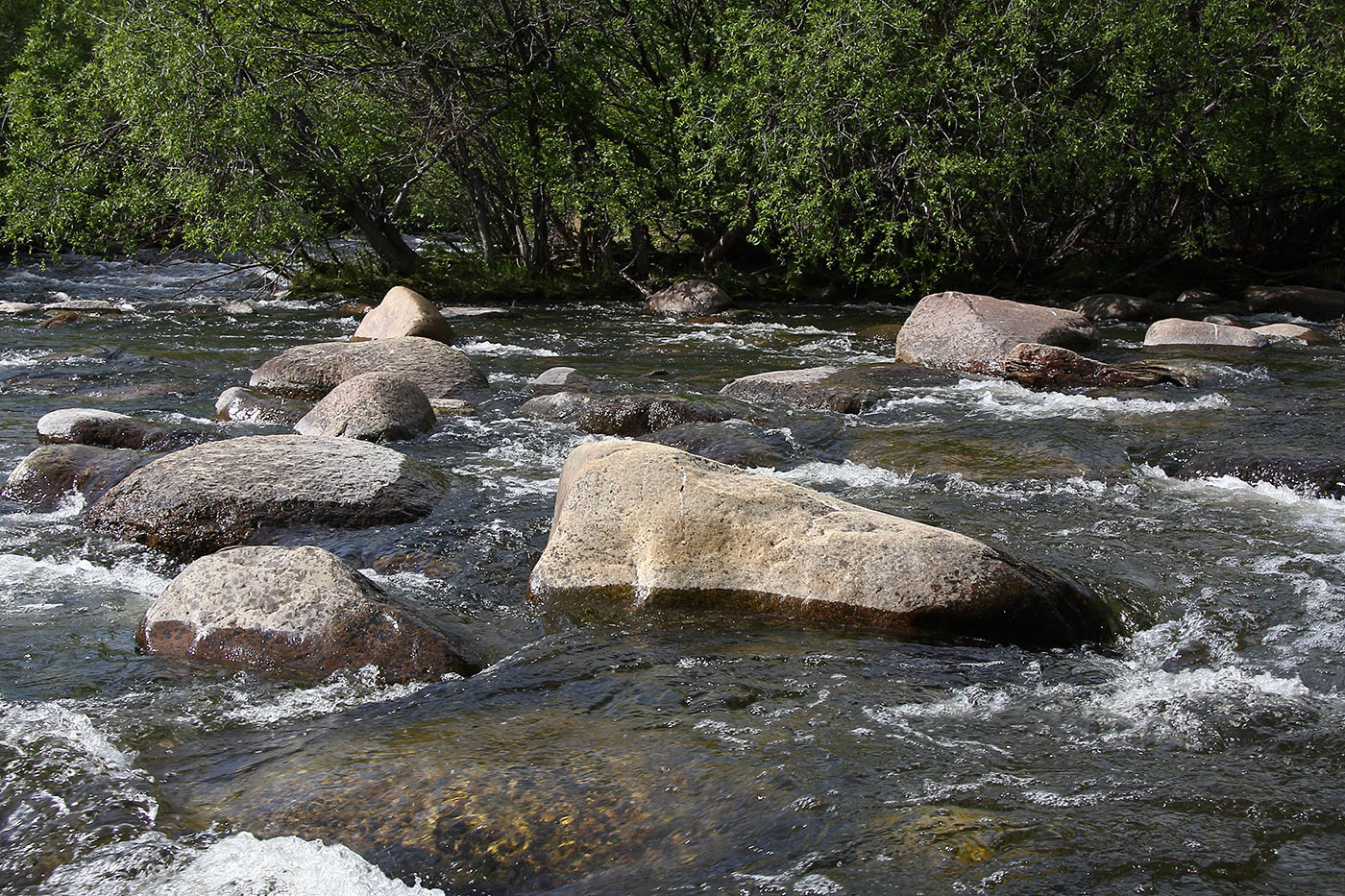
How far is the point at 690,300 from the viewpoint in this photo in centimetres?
1766

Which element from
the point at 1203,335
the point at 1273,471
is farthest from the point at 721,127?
the point at 1273,471

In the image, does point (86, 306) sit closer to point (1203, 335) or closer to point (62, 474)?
point (62, 474)

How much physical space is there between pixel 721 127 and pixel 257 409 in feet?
29.3

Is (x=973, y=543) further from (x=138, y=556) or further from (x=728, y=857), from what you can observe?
(x=138, y=556)

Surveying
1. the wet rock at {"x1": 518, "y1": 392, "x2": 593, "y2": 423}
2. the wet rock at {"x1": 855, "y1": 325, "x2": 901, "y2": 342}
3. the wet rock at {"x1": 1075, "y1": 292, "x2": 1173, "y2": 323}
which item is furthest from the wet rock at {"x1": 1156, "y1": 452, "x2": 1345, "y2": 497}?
the wet rock at {"x1": 1075, "y1": 292, "x2": 1173, "y2": 323}

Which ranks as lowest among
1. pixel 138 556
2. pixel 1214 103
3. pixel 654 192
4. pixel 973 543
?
pixel 138 556

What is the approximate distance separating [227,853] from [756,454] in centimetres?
550

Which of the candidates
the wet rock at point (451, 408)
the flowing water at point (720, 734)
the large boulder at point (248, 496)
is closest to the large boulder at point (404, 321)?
the wet rock at point (451, 408)

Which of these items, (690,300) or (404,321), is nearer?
(404,321)

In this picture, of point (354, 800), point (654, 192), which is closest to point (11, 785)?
point (354, 800)

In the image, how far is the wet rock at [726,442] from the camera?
8.21 meters

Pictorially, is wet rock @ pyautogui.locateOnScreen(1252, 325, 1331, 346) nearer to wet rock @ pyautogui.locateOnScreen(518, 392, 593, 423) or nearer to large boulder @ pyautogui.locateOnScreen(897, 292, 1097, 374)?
large boulder @ pyautogui.locateOnScreen(897, 292, 1097, 374)

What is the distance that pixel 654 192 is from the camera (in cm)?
1820

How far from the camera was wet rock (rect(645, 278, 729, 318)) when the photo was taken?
1748cm
